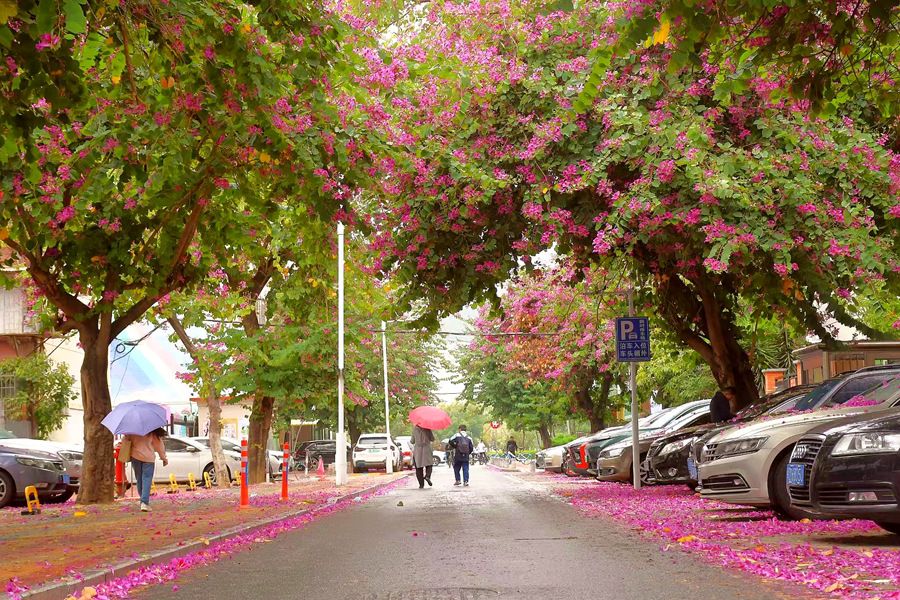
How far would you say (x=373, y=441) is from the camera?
2090 inches

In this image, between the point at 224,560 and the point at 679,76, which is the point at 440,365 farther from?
the point at 224,560

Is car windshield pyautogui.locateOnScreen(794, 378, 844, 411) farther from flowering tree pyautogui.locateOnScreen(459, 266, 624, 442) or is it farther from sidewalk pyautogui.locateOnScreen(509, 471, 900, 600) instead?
flowering tree pyautogui.locateOnScreen(459, 266, 624, 442)

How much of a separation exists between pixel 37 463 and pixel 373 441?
32.2m

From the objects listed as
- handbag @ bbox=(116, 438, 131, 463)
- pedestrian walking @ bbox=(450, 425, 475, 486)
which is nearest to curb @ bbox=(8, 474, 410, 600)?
handbag @ bbox=(116, 438, 131, 463)

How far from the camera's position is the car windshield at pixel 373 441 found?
52906 mm

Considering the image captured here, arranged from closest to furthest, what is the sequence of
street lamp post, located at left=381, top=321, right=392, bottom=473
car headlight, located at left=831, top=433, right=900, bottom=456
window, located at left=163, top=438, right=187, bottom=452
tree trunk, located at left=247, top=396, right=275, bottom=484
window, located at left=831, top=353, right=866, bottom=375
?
car headlight, located at left=831, top=433, right=900, bottom=456 → window, located at left=831, top=353, right=866, bottom=375 → tree trunk, located at left=247, top=396, right=275, bottom=484 → window, located at left=163, top=438, right=187, bottom=452 → street lamp post, located at left=381, top=321, right=392, bottom=473

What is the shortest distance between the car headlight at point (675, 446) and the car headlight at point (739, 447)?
5596 millimetres

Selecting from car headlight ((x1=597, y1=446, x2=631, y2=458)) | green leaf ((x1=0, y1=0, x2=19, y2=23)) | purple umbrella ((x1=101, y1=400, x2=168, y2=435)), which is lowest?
car headlight ((x1=597, y1=446, x2=631, y2=458))

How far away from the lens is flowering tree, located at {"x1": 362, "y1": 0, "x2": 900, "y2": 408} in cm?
1606

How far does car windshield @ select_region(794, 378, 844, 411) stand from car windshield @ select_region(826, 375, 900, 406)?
511 millimetres

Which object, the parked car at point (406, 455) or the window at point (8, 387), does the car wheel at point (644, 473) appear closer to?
the window at point (8, 387)

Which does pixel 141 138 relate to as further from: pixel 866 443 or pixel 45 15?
pixel 866 443

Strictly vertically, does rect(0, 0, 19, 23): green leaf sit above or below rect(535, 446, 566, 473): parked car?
above

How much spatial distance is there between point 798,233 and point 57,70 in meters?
10.8
